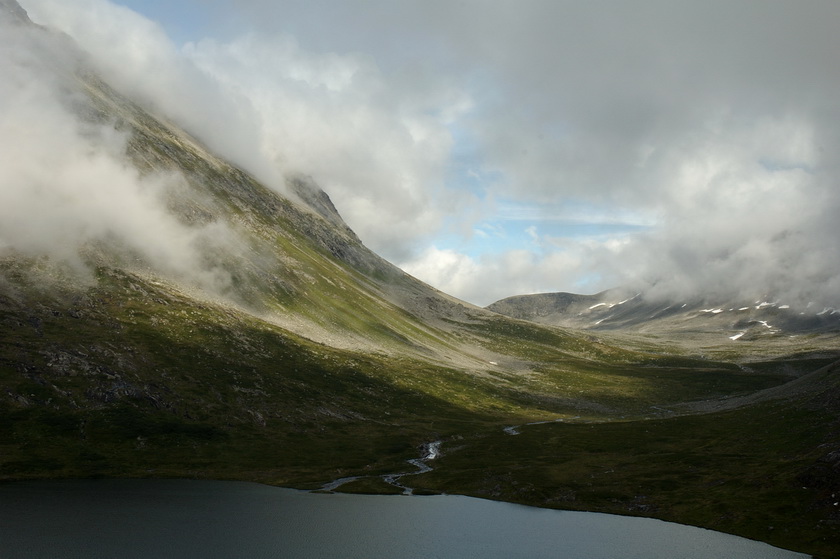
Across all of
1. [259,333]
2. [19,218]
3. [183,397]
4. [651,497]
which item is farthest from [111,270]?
[651,497]

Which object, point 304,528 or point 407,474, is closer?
point 304,528

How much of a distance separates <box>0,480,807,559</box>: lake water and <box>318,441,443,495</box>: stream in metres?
7.14

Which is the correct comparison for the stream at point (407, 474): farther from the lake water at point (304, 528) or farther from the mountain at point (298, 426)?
the lake water at point (304, 528)

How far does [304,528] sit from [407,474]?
40865 millimetres

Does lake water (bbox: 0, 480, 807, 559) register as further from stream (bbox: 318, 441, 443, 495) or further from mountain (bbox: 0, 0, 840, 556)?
mountain (bbox: 0, 0, 840, 556)

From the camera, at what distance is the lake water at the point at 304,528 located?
7244 centimetres

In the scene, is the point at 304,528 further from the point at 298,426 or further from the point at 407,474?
the point at 298,426

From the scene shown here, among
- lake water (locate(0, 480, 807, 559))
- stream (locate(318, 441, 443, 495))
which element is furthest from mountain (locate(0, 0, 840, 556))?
lake water (locate(0, 480, 807, 559))

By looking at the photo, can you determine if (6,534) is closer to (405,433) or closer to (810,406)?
(405,433)

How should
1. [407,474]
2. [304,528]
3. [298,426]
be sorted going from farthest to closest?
[298,426] → [407,474] → [304,528]

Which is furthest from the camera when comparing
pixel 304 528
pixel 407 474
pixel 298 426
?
pixel 298 426

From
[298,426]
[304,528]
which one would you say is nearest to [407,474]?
[304,528]

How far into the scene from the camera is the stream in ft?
364

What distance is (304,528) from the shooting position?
8300cm
